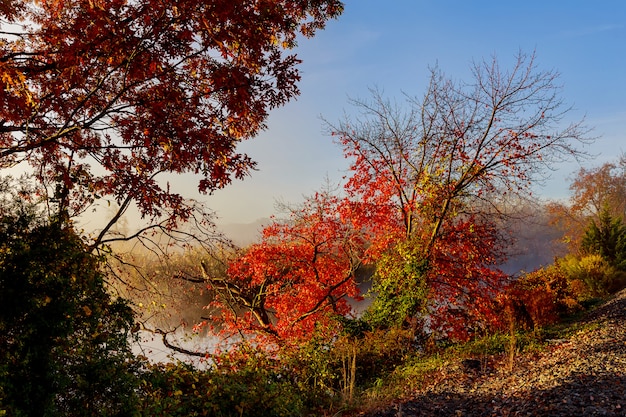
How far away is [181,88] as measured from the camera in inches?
234

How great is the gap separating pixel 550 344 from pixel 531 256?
48384 millimetres

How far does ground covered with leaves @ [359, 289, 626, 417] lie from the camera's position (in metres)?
5.04

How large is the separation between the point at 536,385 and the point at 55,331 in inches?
220

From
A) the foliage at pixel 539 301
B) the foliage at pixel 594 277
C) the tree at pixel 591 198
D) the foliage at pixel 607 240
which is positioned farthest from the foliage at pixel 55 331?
the tree at pixel 591 198

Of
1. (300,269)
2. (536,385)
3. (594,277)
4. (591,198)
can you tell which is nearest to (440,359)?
(536,385)

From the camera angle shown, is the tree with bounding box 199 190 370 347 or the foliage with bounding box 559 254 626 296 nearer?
the tree with bounding box 199 190 370 347

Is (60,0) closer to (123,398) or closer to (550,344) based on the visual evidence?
(123,398)

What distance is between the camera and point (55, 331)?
3.88 meters

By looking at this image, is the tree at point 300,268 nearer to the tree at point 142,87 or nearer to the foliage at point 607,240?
the tree at point 142,87

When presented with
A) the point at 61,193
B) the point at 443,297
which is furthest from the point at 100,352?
the point at 443,297

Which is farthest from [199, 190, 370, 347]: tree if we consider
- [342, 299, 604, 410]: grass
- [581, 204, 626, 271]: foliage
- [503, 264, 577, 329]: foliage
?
[581, 204, 626, 271]: foliage

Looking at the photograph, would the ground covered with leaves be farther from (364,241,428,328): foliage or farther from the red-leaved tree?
the red-leaved tree

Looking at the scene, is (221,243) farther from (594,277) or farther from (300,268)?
(594,277)

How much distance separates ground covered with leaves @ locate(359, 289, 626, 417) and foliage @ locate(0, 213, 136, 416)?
128 inches
